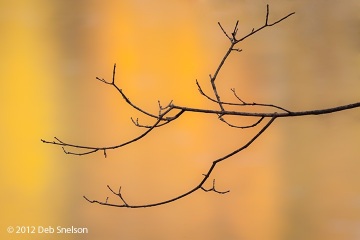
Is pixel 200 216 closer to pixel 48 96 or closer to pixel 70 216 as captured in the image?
pixel 70 216

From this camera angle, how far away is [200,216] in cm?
247

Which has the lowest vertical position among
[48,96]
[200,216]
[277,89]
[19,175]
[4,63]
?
[200,216]

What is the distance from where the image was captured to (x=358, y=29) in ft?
8.15

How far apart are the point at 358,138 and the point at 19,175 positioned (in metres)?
1.69

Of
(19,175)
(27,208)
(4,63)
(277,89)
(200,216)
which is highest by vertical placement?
(4,63)

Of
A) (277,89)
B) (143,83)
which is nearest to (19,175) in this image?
(143,83)

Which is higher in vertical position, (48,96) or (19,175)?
(48,96)

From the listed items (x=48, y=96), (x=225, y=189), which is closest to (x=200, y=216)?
(x=225, y=189)

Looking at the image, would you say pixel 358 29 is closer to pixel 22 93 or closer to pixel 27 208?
pixel 22 93

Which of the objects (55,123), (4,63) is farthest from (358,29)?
(4,63)

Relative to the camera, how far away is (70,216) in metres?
2.46

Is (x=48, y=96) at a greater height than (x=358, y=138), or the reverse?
(x=48, y=96)

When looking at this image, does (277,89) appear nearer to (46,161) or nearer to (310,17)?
(310,17)

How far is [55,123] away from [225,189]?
35.9 inches
